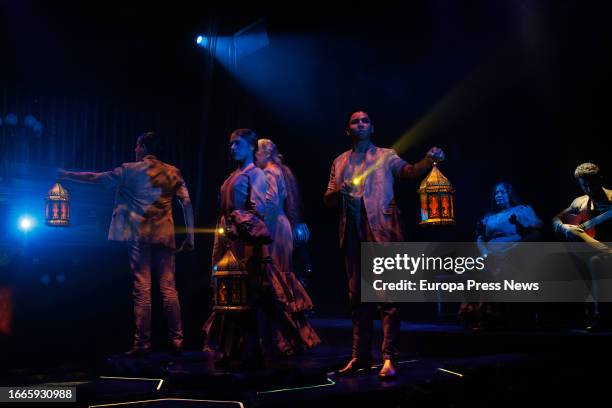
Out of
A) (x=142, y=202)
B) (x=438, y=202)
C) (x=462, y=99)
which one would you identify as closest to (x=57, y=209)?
(x=142, y=202)

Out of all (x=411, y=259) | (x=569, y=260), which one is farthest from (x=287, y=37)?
(x=569, y=260)

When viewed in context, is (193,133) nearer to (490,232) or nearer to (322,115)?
(322,115)

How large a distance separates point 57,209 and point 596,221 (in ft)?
17.9

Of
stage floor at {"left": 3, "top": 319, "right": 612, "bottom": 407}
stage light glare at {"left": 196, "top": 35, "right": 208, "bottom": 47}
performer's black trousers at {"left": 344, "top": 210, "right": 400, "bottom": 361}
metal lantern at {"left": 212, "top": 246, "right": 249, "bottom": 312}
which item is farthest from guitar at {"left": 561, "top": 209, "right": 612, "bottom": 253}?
stage light glare at {"left": 196, "top": 35, "right": 208, "bottom": 47}

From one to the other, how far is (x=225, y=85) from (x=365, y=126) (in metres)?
4.21

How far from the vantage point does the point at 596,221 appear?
566 cm

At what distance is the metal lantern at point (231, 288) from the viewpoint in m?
3.85

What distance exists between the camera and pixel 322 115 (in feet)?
32.3

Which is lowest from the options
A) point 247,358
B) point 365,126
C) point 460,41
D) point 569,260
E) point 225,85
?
point 247,358

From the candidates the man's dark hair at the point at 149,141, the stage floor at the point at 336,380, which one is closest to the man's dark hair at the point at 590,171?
the stage floor at the point at 336,380

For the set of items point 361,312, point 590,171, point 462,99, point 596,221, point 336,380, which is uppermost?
point 462,99

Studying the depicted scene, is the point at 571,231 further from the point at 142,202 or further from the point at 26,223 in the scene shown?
the point at 26,223

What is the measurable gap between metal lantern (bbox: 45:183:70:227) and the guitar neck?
527 cm

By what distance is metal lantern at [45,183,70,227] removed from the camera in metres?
5.28
